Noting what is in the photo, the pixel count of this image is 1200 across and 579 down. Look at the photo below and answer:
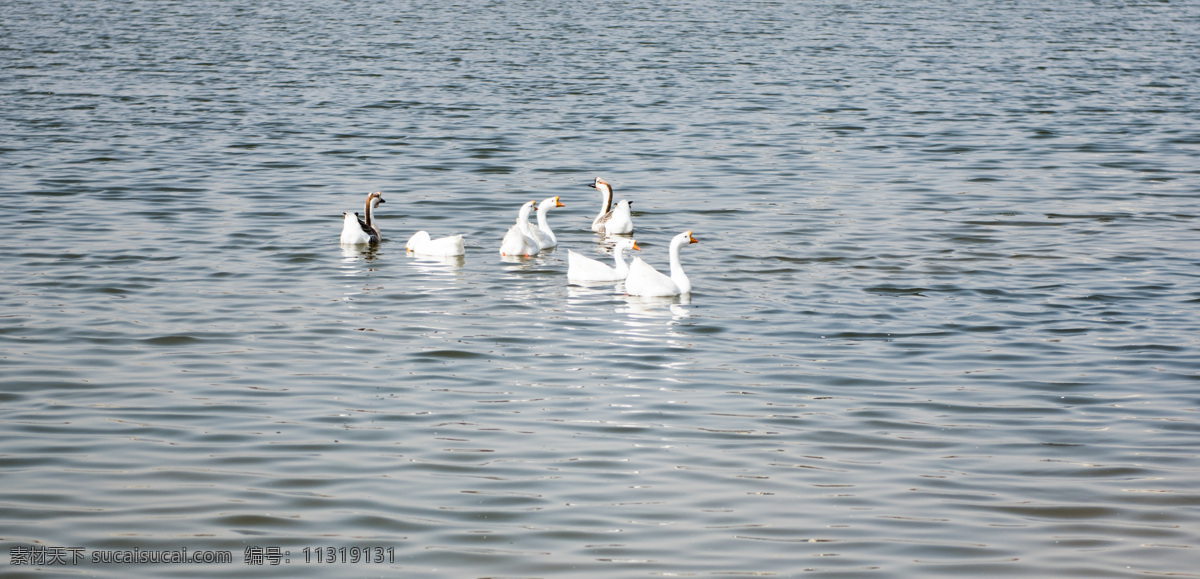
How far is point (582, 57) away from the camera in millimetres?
37750

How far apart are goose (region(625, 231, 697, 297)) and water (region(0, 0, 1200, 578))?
6.7 inches

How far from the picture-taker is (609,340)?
39.3ft

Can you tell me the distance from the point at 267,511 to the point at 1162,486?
565 centimetres

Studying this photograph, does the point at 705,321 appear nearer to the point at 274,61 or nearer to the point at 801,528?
the point at 801,528

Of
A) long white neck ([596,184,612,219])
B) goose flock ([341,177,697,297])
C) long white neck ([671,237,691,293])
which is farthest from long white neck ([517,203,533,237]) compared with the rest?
long white neck ([671,237,691,293])

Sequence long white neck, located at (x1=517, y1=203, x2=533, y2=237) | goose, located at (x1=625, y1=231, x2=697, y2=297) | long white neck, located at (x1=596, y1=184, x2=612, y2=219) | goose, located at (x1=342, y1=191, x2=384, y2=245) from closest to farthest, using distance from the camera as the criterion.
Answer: goose, located at (x1=625, y1=231, x2=697, y2=297), goose, located at (x1=342, y1=191, x2=384, y2=245), long white neck, located at (x1=517, y1=203, x2=533, y2=237), long white neck, located at (x1=596, y1=184, x2=612, y2=219)

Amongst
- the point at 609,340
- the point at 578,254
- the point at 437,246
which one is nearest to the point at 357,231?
the point at 437,246

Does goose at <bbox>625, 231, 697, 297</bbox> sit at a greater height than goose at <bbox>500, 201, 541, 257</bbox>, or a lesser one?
greater

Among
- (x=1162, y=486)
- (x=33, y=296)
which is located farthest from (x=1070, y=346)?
(x=33, y=296)

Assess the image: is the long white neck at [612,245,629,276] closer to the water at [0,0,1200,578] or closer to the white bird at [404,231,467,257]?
the water at [0,0,1200,578]

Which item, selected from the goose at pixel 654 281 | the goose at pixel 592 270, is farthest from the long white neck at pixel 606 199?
the goose at pixel 654 281

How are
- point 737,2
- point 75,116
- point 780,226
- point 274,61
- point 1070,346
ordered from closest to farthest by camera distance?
1. point 1070,346
2. point 780,226
3. point 75,116
4. point 274,61
5. point 737,2

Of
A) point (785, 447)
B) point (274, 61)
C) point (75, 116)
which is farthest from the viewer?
point (274, 61)

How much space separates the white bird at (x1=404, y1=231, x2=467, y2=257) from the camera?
50.7ft
